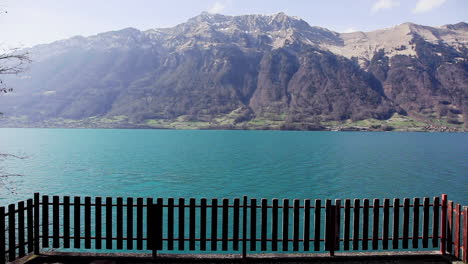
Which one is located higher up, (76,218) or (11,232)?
Result: (76,218)

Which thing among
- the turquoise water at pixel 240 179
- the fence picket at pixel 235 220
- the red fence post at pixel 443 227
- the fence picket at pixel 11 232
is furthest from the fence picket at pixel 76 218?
the turquoise water at pixel 240 179

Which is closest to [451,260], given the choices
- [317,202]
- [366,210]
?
[366,210]

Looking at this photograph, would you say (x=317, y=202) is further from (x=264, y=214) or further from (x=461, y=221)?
(x=461, y=221)

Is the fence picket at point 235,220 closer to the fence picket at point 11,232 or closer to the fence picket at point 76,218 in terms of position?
the fence picket at point 76,218

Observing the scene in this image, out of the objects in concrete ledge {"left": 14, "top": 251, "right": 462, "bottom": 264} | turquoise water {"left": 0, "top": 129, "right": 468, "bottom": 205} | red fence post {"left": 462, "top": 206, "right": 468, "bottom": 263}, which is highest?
red fence post {"left": 462, "top": 206, "right": 468, "bottom": 263}

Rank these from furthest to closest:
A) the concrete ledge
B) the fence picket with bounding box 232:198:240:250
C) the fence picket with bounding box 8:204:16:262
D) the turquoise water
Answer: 1. the turquoise water
2. the fence picket with bounding box 232:198:240:250
3. the concrete ledge
4. the fence picket with bounding box 8:204:16:262

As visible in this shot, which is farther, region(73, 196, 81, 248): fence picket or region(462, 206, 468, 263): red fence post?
region(73, 196, 81, 248): fence picket

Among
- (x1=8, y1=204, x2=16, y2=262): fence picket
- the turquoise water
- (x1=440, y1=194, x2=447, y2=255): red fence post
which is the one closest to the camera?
(x1=8, y1=204, x2=16, y2=262): fence picket

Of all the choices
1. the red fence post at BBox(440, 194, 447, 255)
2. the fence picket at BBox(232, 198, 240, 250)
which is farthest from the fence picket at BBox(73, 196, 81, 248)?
the red fence post at BBox(440, 194, 447, 255)

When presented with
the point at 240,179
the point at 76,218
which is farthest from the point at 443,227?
the point at 240,179

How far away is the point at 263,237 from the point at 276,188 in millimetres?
46322

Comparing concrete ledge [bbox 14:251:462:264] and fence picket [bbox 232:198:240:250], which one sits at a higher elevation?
fence picket [bbox 232:198:240:250]

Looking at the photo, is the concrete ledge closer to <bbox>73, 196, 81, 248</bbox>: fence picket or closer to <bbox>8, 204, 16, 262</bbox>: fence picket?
<bbox>8, 204, 16, 262</bbox>: fence picket

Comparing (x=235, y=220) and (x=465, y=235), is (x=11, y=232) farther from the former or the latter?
(x=465, y=235)
